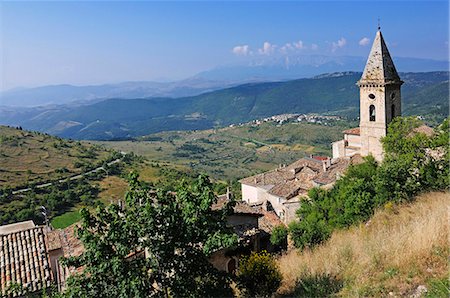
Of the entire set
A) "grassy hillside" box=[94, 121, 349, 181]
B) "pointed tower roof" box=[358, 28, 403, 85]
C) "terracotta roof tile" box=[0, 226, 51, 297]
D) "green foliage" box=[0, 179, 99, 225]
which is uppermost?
"pointed tower roof" box=[358, 28, 403, 85]

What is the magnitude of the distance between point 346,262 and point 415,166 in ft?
36.2

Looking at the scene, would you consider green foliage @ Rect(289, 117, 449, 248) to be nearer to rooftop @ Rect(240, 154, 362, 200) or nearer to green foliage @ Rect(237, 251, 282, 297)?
green foliage @ Rect(237, 251, 282, 297)

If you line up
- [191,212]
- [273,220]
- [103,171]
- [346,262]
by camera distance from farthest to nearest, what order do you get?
[103,171] → [273,220] → [346,262] → [191,212]

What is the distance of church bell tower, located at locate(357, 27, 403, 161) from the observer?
95.2 feet

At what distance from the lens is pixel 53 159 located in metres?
70.8

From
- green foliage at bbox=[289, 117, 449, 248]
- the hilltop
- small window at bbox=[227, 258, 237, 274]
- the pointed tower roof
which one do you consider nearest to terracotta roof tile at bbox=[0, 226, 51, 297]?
small window at bbox=[227, 258, 237, 274]

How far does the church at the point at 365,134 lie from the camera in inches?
1145

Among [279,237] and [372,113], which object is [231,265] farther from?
[372,113]

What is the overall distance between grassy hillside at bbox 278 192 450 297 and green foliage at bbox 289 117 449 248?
6.31 m

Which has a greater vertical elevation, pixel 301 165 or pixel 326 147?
pixel 301 165

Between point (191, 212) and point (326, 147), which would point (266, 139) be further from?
point (191, 212)

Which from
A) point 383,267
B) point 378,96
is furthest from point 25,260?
point 378,96

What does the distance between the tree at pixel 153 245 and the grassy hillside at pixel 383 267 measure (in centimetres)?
216

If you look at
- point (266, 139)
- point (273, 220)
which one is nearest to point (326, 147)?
point (266, 139)
